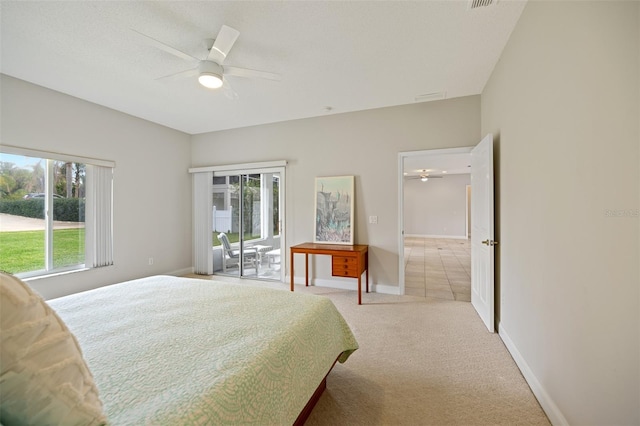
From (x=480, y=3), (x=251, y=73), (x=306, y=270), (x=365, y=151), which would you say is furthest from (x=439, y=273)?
(x=251, y=73)

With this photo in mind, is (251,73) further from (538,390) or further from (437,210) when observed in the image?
(437,210)

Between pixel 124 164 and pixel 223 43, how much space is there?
312 centimetres

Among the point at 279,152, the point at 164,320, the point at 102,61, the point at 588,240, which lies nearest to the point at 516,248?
the point at 588,240

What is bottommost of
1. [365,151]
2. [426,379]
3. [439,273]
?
[426,379]

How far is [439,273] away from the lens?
508 cm

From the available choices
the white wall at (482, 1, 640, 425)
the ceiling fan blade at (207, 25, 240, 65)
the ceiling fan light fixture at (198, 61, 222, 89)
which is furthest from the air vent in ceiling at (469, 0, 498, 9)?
the ceiling fan light fixture at (198, 61, 222, 89)

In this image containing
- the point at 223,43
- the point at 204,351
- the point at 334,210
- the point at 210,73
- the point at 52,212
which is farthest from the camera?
the point at 334,210

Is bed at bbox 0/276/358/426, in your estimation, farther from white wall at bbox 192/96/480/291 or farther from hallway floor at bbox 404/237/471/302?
hallway floor at bbox 404/237/471/302

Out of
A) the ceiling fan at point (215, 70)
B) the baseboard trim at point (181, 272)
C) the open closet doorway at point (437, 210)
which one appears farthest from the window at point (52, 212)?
the open closet doorway at point (437, 210)

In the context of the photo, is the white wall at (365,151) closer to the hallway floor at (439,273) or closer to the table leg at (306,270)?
the table leg at (306,270)

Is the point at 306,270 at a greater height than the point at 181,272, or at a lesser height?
greater

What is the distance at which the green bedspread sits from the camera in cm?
91

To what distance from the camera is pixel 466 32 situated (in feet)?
7.40

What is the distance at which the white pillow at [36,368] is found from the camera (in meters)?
0.59
